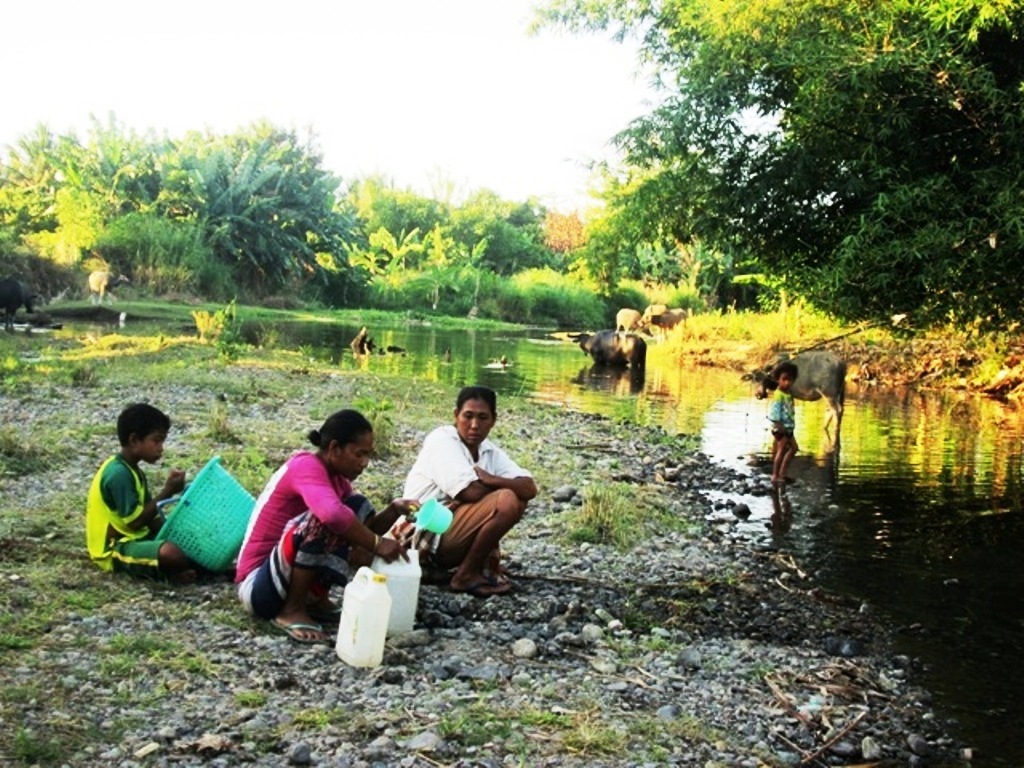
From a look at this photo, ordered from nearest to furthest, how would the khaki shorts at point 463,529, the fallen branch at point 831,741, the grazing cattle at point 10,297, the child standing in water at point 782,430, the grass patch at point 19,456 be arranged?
the fallen branch at point 831,741 < the khaki shorts at point 463,529 < the grass patch at point 19,456 < the child standing in water at point 782,430 < the grazing cattle at point 10,297

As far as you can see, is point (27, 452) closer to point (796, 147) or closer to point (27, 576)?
point (27, 576)

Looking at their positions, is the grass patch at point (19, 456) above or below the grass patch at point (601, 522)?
above

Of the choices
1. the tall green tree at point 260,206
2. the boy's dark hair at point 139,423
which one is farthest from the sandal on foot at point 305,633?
the tall green tree at point 260,206

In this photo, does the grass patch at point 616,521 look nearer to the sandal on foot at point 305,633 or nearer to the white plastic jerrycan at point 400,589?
the white plastic jerrycan at point 400,589

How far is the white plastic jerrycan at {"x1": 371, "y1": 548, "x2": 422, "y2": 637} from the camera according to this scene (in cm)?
516

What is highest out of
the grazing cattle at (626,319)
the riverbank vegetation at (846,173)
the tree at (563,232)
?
the tree at (563,232)

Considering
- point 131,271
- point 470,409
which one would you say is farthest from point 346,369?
point 131,271

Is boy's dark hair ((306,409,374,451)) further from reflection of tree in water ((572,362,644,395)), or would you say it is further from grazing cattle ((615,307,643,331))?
grazing cattle ((615,307,643,331))

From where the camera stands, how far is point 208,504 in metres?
5.76

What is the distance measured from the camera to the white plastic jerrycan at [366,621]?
15.4 ft

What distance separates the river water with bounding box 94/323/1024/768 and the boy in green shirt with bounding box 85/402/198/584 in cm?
420

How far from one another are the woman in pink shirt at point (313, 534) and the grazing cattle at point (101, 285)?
26.0 meters

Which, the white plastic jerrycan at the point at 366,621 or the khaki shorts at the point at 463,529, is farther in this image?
the khaki shorts at the point at 463,529

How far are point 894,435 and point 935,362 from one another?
9651 millimetres
